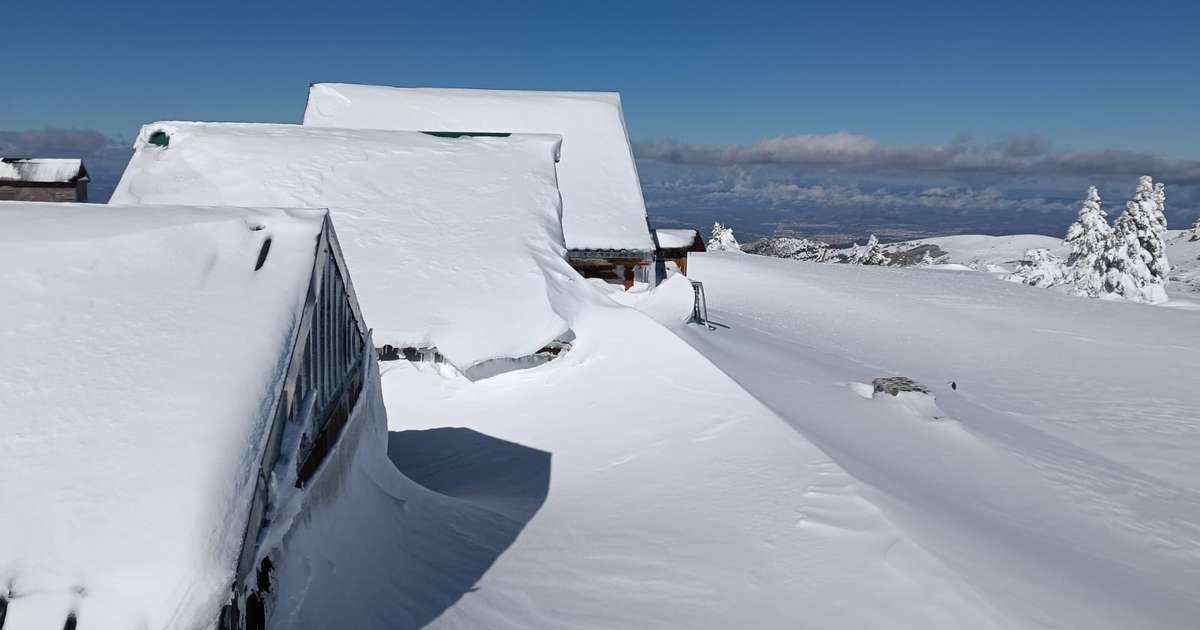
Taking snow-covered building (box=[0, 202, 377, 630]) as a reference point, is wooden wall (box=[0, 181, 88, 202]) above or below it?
above

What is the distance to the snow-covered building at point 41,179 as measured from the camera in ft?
72.3

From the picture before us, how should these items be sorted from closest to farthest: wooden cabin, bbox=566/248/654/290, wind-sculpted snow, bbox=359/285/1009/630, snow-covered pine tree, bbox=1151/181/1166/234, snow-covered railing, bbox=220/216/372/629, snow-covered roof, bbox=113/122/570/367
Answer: snow-covered railing, bbox=220/216/372/629
wind-sculpted snow, bbox=359/285/1009/630
snow-covered roof, bbox=113/122/570/367
wooden cabin, bbox=566/248/654/290
snow-covered pine tree, bbox=1151/181/1166/234

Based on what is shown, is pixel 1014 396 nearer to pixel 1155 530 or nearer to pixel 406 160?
pixel 1155 530

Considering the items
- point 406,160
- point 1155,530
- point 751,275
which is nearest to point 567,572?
point 1155,530

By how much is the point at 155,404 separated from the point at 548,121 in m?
17.3

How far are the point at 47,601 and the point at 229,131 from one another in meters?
11.6

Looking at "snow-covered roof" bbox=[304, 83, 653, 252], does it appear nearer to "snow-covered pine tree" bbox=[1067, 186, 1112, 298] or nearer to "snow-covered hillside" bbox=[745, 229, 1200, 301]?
"snow-covered pine tree" bbox=[1067, 186, 1112, 298]

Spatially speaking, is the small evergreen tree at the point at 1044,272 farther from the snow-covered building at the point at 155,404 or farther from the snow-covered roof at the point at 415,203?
the snow-covered building at the point at 155,404

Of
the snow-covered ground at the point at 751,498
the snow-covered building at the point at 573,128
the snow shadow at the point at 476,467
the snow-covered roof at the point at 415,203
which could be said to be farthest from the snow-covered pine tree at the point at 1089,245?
the snow shadow at the point at 476,467

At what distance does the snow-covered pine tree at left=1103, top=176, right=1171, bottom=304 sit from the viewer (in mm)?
38375

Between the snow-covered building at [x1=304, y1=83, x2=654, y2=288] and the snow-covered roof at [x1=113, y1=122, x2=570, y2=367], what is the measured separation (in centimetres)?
251

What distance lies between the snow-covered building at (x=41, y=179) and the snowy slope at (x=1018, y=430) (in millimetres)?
18809

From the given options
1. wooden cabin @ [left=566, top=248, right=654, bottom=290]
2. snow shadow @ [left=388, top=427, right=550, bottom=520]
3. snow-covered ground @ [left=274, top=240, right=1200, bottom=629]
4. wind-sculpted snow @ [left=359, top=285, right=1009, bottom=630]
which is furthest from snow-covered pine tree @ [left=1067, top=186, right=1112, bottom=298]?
snow shadow @ [left=388, top=427, right=550, bottom=520]

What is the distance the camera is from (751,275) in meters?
30.3
